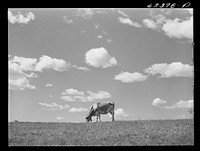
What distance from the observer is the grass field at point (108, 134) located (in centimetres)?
2270

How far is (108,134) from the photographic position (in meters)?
23.9

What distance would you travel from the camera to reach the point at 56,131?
25047 millimetres

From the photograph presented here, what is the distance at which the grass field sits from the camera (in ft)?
74.5
